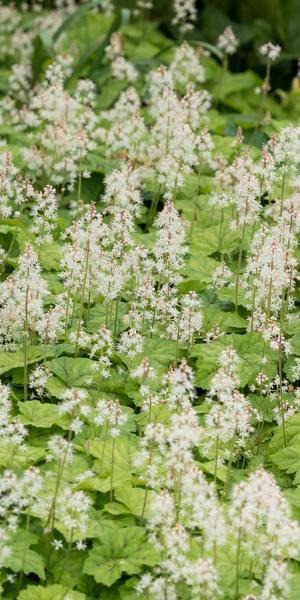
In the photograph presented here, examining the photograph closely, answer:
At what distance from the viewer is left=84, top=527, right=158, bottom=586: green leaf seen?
4.48 m

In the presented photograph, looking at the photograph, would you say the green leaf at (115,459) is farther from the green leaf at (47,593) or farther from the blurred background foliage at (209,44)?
the blurred background foliage at (209,44)

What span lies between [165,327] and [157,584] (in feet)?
8.03

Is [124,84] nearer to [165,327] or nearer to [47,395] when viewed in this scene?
[165,327]

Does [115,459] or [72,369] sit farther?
[72,369]

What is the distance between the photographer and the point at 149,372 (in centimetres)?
450

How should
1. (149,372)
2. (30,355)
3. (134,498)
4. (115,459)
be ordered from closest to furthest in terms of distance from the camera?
1. (149,372)
2. (134,498)
3. (115,459)
4. (30,355)

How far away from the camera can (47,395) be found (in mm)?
5828

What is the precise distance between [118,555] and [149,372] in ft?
2.79

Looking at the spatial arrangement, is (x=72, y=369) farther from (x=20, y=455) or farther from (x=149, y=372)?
(x=149, y=372)

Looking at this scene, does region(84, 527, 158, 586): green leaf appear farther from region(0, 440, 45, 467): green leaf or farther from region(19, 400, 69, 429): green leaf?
region(19, 400, 69, 429): green leaf

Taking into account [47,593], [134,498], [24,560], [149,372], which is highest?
[149,372]

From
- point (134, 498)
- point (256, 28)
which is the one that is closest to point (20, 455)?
point (134, 498)

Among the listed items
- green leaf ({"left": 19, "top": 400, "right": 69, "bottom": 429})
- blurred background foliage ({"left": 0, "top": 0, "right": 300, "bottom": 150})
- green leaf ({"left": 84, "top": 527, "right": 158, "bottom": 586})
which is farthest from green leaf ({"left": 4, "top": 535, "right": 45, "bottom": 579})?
blurred background foliage ({"left": 0, "top": 0, "right": 300, "bottom": 150})

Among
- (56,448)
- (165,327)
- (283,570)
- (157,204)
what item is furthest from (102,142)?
(283,570)
